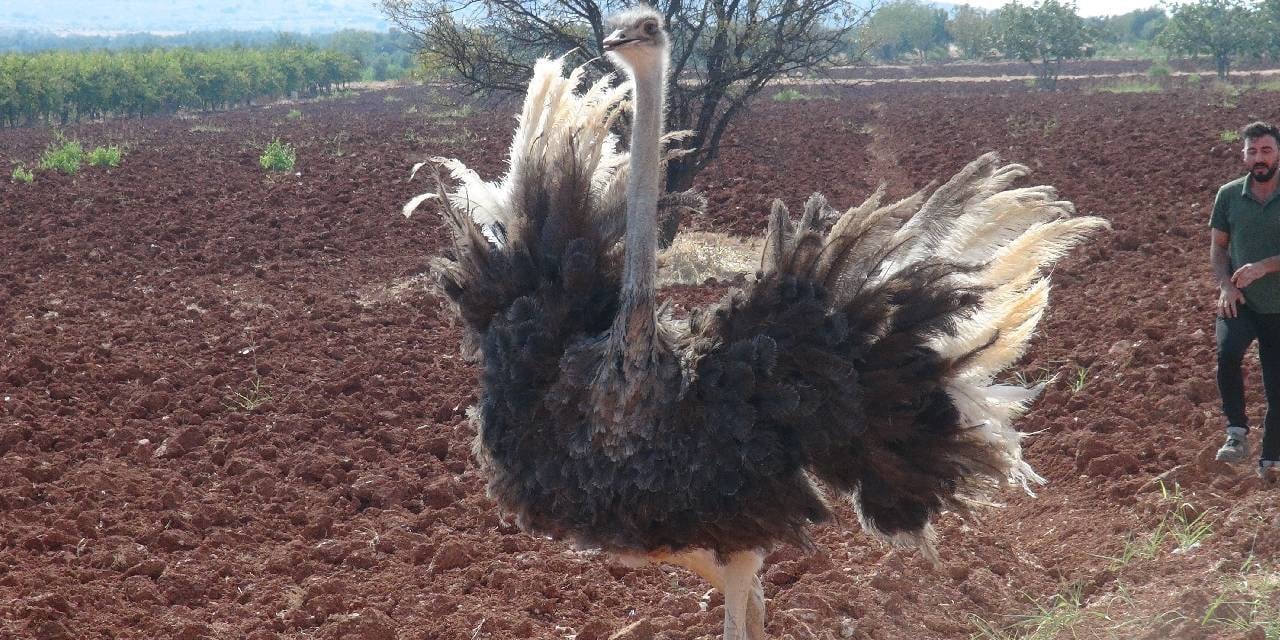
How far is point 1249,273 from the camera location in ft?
17.9

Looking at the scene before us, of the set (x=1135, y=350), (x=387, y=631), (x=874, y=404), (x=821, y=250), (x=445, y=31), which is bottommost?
(x=387, y=631)

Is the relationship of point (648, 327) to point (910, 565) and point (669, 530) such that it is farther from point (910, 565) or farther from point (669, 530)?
point (910, 565)

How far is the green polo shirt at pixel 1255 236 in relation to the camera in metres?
5.55

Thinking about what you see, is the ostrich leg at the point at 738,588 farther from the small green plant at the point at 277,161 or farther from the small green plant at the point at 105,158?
the small green plant at the point at 105,158

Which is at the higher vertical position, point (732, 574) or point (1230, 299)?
point (1230, 299)

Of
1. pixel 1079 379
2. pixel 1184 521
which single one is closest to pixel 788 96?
pixel 1079 379

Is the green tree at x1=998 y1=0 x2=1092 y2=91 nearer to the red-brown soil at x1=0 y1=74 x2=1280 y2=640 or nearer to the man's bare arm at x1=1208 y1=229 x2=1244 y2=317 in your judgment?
the red-brown soil at x1=0 y1=74 x2=1280 y2=640

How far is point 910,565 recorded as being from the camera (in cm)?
560

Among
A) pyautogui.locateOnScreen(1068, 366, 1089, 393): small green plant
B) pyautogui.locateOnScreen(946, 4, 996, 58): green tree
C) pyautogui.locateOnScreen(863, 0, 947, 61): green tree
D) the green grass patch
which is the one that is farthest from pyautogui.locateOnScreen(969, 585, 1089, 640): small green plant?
pyautogui.locateOnScreen(863, 0, 947, 61): green tree

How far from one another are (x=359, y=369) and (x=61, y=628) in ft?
12.7

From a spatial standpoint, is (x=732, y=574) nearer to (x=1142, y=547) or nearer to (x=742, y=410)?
(x=742, y=410)

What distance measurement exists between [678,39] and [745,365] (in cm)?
954

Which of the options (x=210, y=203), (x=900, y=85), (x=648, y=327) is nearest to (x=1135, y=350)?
(x=648, y=327)

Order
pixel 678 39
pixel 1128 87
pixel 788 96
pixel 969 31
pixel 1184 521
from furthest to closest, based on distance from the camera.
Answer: pixel 969 31 → pixel 1128 87 → pixel 788 96 → pixel 678 39 → pixel 1184 521
